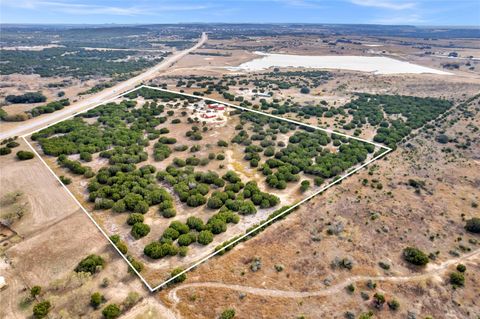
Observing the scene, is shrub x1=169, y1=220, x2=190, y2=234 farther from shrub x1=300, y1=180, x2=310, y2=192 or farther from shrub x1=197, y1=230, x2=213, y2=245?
shrub x1=300, y1=180, x2=310, y2=192

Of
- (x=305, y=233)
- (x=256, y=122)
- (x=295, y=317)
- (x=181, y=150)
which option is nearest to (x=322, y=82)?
(x=256, y=122)

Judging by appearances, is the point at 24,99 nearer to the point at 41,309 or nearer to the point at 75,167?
the point at 75,167

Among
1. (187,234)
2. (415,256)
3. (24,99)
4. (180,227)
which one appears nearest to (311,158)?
(415,256)

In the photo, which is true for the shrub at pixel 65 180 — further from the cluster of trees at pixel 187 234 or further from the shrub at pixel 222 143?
the shrub at pixel 222 143

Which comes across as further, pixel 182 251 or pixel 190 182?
pixel 190 182

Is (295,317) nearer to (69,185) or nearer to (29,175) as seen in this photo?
(69,185)

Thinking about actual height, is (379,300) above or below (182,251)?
above
